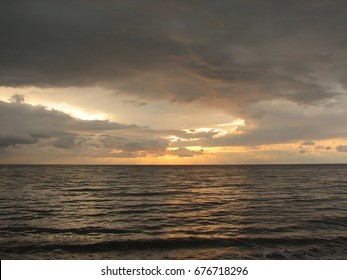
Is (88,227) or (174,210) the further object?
(174,210)

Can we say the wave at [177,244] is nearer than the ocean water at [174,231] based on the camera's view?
No

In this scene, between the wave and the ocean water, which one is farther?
the wave

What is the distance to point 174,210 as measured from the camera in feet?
111

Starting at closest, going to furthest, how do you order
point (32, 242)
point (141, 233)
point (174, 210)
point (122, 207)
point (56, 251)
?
point (56, 251) < point (32, 242) < point (141, 233) < point (174, 210) < point (122, 207)

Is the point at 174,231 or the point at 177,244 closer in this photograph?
the point at 177,244

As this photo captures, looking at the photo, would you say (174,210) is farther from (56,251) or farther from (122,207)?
(56,251)
